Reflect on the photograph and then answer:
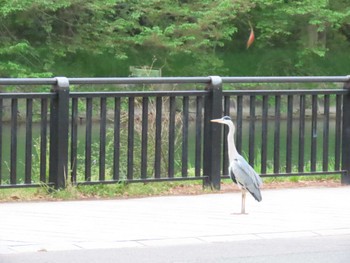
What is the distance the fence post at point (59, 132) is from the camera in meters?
10.7

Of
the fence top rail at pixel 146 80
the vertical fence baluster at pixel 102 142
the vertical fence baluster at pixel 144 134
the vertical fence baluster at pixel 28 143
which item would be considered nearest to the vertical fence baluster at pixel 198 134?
the fence top rail at pixel 146 80

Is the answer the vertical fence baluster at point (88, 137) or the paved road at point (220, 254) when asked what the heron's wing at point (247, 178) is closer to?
the paved road at point (220, 254)

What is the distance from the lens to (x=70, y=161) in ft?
36.0

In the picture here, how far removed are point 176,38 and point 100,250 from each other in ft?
101

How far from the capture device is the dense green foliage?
1447 inches

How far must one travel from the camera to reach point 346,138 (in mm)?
12078

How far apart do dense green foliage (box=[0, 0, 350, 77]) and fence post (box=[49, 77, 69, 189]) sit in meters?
23.8

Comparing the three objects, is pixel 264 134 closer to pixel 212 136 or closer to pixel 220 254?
pixel 212 136

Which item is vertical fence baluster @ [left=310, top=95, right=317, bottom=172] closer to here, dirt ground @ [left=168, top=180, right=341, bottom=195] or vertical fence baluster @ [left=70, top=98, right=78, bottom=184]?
dirt ground @ [left=168, top=180, right=341, bottom=195]

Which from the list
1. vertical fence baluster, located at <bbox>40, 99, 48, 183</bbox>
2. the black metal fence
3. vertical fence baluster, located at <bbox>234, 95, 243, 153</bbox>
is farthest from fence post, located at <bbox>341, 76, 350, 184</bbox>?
vertical fence baluster, located at <bbox>40, 99, 48, 183</bbox>

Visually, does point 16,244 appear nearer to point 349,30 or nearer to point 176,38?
point 176,38

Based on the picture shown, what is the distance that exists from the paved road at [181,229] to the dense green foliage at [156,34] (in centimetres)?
2436

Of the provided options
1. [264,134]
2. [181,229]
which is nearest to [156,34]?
[264,134]

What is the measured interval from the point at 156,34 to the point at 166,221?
28422 millimetres
